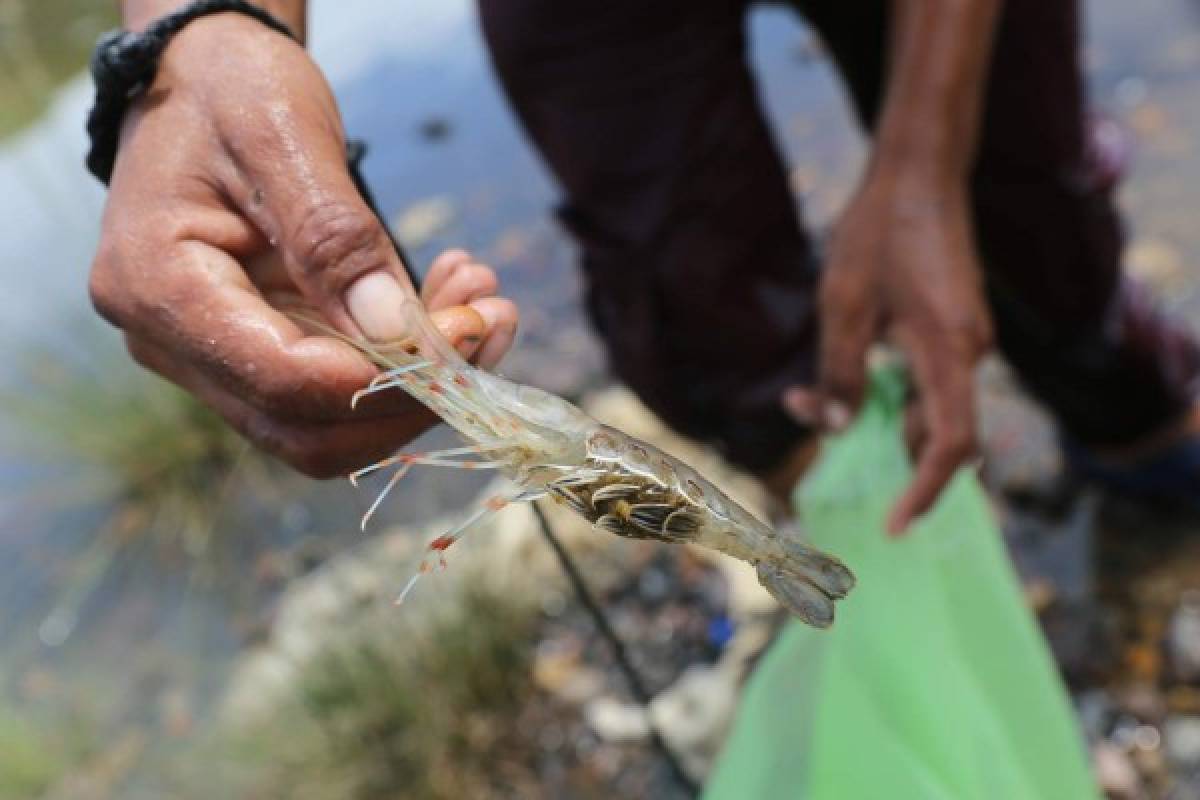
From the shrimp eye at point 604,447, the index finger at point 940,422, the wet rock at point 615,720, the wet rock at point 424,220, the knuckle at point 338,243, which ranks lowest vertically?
the wet rock at point 615,720

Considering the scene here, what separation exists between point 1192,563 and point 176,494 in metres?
3.16

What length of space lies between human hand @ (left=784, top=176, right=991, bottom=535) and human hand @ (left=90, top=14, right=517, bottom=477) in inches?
36.3

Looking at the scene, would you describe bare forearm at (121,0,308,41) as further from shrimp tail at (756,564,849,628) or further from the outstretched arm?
the outstretched arm

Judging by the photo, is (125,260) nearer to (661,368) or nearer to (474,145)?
(661,368)

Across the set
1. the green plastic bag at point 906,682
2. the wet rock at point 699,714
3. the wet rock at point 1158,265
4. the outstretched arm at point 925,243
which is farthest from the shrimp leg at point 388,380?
the wet rock at point 1158,265

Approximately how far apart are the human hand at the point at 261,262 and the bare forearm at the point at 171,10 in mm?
76

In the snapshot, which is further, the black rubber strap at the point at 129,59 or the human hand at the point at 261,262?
the black rubber strap at the point at 129,59

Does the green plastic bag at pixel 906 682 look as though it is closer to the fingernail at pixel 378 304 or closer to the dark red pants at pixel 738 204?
the dark red pants at pixel 738 204

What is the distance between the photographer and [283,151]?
915 mm

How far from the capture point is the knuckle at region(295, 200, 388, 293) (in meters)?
0.87

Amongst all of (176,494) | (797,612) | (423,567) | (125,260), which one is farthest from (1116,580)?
(176,494)

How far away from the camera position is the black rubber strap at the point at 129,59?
39.9 inches

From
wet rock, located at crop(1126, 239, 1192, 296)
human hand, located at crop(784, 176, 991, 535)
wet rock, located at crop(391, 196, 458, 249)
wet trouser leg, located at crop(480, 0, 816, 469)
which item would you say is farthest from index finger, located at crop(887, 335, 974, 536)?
wet rock, located at crop(391, 196, 458, 249)

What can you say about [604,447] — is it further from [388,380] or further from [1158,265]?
[1158,265]
